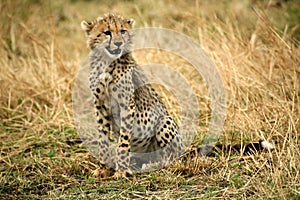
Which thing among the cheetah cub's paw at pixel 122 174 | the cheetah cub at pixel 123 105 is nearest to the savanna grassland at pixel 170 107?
the cheetah cub's paw at pixel 122 174

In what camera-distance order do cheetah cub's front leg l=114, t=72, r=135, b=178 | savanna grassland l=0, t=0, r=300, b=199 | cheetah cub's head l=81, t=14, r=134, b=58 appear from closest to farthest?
1. savanna grassland l=0, t=0, r=300, b=199
2. cheetah cub's head l=81, t=14, r=134, b=58
3. cheetah cub's front leg l=114, t=72, r=135, b=178

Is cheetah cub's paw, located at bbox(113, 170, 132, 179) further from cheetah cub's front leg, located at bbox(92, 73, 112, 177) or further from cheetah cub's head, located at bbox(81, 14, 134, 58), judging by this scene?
cheetah cub's head, located at bbox(81, 14, 134, 58)

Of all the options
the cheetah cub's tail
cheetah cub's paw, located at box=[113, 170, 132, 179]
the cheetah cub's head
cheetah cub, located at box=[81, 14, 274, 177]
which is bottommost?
cheetah cub's paw, located at box=[113, 170, 132, 179]

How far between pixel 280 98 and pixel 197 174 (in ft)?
3.52

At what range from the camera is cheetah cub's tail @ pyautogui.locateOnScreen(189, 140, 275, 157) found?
369cm

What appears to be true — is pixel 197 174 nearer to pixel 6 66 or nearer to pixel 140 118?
pixel 140 118

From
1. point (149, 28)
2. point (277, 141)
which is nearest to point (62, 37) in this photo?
point (149, 28)

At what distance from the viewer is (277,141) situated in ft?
12.9

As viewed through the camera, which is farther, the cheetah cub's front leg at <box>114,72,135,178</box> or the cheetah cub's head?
the cheetah cub's front leg at <box>114,72,135,178</box>

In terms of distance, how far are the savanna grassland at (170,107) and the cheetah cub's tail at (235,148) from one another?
0.06m

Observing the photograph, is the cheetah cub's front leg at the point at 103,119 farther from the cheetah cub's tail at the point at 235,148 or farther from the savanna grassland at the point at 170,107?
the cheetah cub's tail at the point at 235,148

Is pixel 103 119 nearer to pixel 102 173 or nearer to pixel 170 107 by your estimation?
pixel 102 173

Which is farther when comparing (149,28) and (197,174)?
(149,28)

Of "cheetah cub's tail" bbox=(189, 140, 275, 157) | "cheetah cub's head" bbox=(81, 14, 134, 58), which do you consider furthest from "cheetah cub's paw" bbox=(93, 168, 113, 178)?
"cheetah cub's head" bbox=(81, 14, 134, 58)
